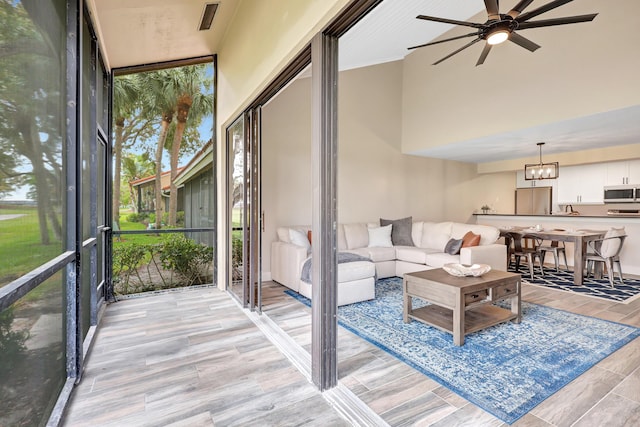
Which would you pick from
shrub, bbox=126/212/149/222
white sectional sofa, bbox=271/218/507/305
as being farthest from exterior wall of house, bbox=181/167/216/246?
white sectional sofa, bbox=271/218/507/305

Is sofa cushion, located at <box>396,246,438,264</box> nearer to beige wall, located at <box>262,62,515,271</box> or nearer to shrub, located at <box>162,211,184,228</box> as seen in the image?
beige wall, located at <box>262,62,515,271</box>

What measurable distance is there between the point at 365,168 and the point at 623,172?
5.91 m

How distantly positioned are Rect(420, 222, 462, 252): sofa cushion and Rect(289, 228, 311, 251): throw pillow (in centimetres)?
231

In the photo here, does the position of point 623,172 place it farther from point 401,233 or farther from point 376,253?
point 376,253

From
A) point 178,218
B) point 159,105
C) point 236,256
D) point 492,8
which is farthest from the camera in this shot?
point 178,218

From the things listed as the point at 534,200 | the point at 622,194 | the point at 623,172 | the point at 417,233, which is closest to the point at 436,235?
the point at 417,233

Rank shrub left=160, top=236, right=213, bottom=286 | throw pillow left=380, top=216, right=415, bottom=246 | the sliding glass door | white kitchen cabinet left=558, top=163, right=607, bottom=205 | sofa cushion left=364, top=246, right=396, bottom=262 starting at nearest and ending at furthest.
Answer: the sliding glass door < shrub left=160, top=236, right=213, bottom=286 < sofa cushion left=364, top=246, right=396, bottom=262 < throw pillow left=380, top=216, right=415, bottom=246 < white kitchen cabinet left=558, top=163, right=607, bottom=205

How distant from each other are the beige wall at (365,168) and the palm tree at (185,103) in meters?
0.99

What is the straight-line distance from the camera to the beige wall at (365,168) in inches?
208

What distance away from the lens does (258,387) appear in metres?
2.14

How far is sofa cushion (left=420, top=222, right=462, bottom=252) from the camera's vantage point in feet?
17.9

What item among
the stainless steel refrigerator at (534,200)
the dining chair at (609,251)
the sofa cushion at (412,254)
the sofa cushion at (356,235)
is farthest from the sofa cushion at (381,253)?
the stainless steel refrigerator at (534,200)

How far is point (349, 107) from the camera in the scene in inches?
243

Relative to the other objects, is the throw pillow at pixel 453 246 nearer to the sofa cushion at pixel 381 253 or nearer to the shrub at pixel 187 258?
the sofa cushion at pixel 381 253
